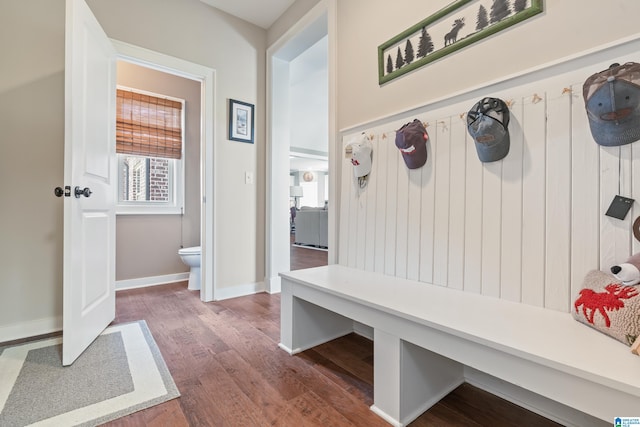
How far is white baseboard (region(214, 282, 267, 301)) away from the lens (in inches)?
99.9

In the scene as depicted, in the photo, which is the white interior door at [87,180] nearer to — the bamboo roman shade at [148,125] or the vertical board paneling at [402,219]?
the bamboo roman shade at [148,125]

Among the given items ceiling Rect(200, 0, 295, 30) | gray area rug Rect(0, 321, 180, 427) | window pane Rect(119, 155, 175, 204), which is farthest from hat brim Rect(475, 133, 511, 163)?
window pane Rect(119, 155, 175, 204)

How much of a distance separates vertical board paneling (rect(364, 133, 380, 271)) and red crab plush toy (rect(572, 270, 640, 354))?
0.94m

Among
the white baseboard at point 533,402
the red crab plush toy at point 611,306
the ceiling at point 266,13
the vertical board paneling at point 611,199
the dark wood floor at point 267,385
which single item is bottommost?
the dark wood floor at point 267,385

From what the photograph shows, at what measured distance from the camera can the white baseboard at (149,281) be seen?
9.20 ft

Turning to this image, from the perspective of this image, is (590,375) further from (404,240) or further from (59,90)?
(59,90)

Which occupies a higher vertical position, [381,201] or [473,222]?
[381,201]

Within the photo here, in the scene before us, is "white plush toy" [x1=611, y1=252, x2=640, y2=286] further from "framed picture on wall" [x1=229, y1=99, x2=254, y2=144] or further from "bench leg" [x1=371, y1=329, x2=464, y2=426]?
"framed picture on wall" [x1=229, y1=99, x2=254, y2=144]

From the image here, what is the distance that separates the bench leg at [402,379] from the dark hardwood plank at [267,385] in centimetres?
5

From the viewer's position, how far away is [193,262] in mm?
2734

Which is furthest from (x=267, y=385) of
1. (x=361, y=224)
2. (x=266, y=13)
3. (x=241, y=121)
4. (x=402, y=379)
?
(x=266, y=13)

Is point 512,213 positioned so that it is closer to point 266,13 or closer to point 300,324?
point 300,324

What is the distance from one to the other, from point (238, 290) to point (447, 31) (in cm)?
244

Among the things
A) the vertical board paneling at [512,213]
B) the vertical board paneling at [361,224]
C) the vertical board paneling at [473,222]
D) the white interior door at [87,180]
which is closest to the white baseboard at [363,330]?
the vertical board paneling at [361,224]
